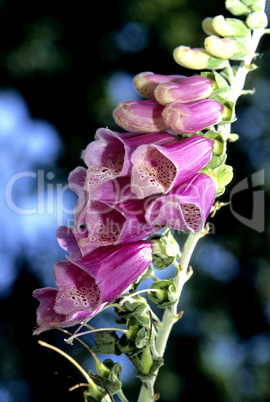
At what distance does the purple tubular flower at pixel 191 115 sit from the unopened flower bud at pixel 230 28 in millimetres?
153

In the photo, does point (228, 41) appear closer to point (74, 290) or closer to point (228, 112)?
point (228, 112)

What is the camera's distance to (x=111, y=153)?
88 centimetres

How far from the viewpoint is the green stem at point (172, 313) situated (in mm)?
902

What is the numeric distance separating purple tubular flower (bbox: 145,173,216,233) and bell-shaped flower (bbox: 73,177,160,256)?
0.12 ft

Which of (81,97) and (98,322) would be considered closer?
(98,322)

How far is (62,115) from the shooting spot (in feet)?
7.96

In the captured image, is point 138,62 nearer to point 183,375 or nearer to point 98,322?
point 98,322

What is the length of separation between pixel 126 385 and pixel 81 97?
1205 mm

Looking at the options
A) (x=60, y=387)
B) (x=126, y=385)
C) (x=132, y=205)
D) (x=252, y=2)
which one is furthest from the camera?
(x=60, y=387)

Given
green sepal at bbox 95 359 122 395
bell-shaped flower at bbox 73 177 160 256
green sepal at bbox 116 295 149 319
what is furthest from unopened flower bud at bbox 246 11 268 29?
green sepal at bbox 95 359 122 395

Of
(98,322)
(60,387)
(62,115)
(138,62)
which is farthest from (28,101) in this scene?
(60,387)

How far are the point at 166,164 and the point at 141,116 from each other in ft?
0.32

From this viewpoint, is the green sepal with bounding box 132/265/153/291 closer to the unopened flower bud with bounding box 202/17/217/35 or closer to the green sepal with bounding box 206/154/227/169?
the green sepal with bounding box 206/154/227/169

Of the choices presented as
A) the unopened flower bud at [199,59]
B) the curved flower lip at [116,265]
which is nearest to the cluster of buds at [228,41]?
the unopened flower bud at [199,59]
